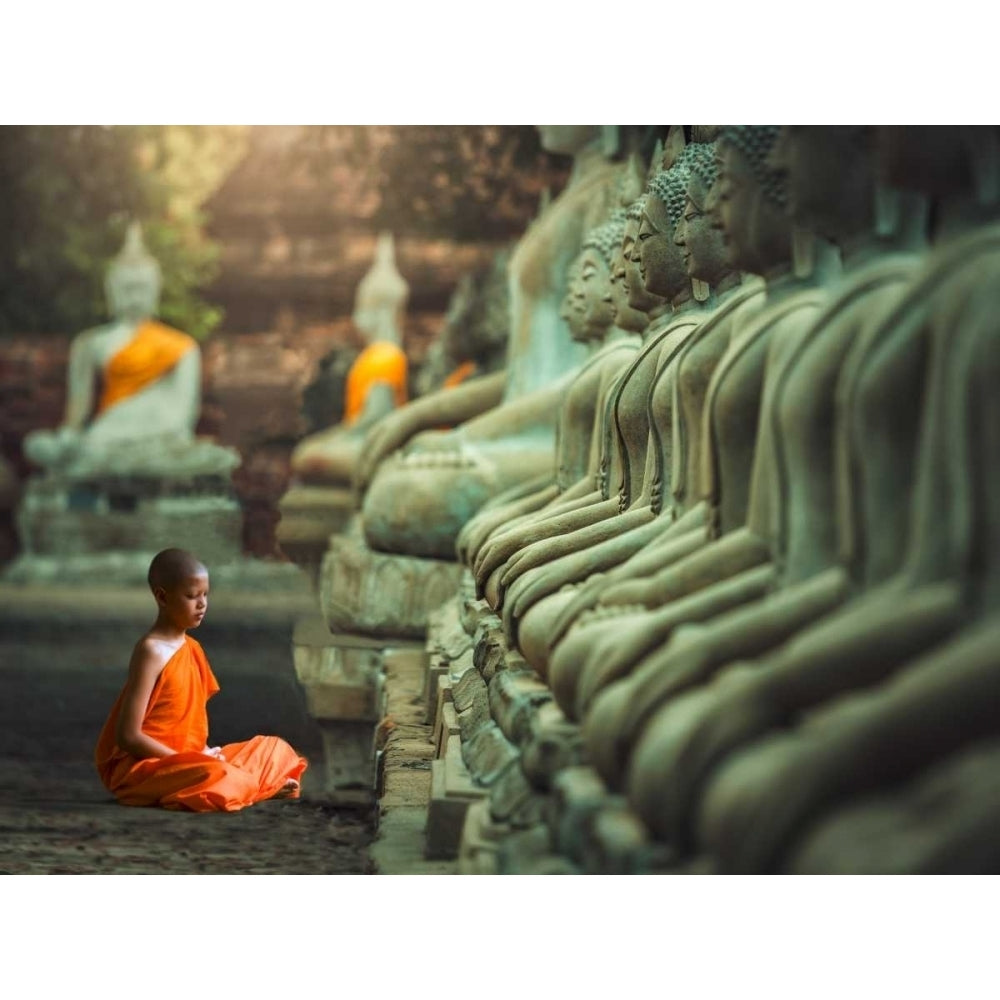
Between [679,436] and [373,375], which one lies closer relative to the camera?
[679,436]

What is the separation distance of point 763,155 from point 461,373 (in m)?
6.38

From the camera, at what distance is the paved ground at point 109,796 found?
173 inches

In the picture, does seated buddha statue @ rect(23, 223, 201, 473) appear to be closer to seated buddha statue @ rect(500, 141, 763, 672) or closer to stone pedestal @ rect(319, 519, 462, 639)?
stone pedestal @ rect(319, 519, 462, 639)

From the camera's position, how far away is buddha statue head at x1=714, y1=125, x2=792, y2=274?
135 inches

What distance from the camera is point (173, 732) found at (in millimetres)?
4559

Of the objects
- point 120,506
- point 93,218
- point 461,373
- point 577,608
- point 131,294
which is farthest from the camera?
point 461,373

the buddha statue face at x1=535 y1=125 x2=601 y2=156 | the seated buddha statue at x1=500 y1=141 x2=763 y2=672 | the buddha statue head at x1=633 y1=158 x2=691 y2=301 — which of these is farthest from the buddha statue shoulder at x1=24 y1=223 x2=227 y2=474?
the seated buddha statue at x1=500 y1=141 x2=763 y2=672

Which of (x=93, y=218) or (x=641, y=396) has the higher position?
(x=93, y=218)

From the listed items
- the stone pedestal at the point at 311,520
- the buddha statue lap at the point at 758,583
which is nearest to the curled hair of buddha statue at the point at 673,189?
the buddha statue lap at the point at 758,583

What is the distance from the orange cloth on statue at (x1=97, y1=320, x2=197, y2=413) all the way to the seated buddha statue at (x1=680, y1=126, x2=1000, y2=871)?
5587 millimetres

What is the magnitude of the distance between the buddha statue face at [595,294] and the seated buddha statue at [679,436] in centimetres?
137

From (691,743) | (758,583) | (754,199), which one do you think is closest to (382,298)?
(754,199)

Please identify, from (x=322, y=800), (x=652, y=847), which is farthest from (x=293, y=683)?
(x=652, y=847)

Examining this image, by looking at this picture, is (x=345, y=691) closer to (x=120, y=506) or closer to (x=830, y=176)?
(x=120, y=506)
